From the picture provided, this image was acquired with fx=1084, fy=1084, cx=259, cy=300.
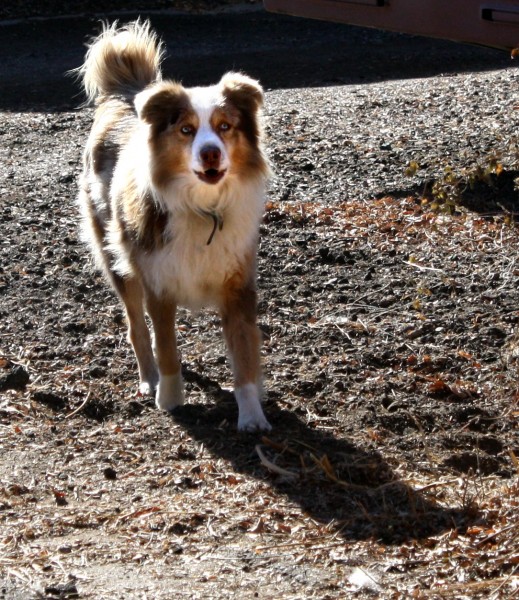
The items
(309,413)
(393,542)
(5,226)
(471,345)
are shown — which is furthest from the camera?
(5,226)

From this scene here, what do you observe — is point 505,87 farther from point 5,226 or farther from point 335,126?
point 5,226

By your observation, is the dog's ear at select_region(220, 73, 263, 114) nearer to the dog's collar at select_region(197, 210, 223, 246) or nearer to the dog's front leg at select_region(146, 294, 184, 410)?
the dog's collar at select_region(197, 210, 223, 246)

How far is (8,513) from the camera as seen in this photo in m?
4.38

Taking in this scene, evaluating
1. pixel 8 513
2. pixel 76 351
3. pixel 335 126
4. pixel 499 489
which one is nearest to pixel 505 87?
pixel 335 126

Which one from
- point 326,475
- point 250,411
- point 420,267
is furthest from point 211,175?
point 420,267

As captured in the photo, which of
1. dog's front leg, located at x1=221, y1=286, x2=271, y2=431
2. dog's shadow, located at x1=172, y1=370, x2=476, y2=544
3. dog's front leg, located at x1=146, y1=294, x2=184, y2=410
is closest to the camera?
dog's shadow, located at x1=172, y1=370, x2=476, y2=544

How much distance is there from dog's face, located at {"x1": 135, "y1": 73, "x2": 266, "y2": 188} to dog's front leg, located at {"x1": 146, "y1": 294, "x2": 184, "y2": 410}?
0.63 m

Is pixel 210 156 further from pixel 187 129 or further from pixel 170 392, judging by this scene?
pixel 170 392

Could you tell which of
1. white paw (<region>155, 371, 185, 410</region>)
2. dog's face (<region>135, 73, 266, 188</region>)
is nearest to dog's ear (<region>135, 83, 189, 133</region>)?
dog's face (<region>135, 73, 266, 188</region>)

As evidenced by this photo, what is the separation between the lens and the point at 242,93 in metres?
5.28

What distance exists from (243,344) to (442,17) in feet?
6.02

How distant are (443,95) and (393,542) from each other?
765cm

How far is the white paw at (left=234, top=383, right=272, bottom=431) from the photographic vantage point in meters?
5.12

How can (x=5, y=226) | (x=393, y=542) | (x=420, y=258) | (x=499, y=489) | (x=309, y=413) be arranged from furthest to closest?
1. (x=5, y=226)
2. (x=420, y=258)
3. (x=309, y=413)
4. (x=499, y=489)
5. (x=393, y=542)
